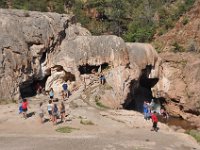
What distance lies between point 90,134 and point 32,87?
1271 cm

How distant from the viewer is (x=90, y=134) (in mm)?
25500

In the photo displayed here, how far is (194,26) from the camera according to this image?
57.2 metres

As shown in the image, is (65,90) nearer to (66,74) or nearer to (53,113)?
(66,74)

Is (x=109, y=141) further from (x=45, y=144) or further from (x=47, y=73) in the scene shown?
(x=47, y=73)

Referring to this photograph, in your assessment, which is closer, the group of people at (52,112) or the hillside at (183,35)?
the group of people at (52,112)

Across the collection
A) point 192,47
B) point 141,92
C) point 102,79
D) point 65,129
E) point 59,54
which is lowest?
point 65,129

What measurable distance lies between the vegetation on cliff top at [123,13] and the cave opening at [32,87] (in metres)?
24.5

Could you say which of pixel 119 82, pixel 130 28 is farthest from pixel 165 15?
pixel 119 82

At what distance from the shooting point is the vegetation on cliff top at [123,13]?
200 ft

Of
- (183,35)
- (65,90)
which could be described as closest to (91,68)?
(65,90)

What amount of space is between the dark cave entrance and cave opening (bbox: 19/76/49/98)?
746cm

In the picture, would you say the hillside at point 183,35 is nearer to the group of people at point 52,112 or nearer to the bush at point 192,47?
the bush at point 192,47

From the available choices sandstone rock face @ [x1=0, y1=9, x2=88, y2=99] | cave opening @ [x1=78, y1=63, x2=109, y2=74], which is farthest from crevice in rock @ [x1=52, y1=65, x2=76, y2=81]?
sandstone rock face @ [x1=0, y1=9, x2=88, y2=99]

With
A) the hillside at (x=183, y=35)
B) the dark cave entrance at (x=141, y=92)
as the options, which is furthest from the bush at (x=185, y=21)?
the dark cave entrance at (x=141, y=92)
